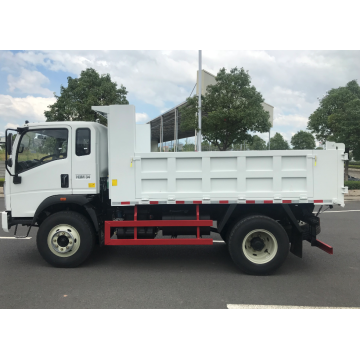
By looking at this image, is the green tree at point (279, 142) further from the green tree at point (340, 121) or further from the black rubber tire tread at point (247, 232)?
the black rubber tire tread at point (247, 232)

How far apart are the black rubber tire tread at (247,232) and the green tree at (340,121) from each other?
1584 cm

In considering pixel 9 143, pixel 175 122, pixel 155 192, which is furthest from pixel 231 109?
pixel 175 122

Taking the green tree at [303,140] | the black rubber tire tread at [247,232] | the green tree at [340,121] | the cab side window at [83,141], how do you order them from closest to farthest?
the black rubber tire tread at [247,232] → the cab side window at [83,141] → the green tree at [340,121] → the green tree at [303,140]

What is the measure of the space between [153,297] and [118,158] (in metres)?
2.26

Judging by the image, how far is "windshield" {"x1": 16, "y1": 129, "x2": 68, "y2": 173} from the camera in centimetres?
Answer: 520

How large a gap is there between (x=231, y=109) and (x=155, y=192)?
1223 centimetres

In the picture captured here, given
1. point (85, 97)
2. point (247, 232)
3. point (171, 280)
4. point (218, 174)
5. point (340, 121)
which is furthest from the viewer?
point (340, 121)

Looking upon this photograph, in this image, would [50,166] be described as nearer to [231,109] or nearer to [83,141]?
[83,141]

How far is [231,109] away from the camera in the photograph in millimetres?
16172

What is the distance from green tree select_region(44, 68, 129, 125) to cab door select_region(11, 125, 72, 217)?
10058 mm

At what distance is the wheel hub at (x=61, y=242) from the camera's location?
16.7 ft

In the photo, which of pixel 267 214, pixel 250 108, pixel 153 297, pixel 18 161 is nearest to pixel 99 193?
pixel 18 161

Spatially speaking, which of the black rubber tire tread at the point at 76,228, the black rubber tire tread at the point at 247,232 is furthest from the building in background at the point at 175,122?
the black rubber tire tread at the point at 247,232

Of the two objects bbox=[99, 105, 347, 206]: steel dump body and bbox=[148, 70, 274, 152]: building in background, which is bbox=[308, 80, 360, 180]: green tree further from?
bbox=[99, 105, 347, 206]: steel dump body
